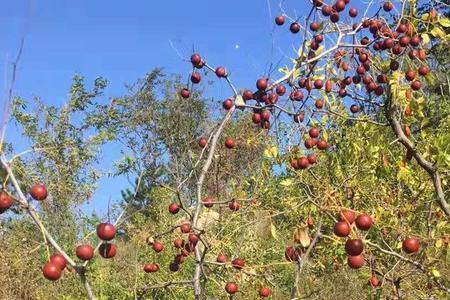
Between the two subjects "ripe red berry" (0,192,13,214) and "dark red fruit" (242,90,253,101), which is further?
"dark red fruit" (242,90,253,101)

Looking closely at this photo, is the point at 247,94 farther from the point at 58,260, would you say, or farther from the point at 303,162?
the point at 58,260

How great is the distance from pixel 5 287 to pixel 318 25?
24.3ft

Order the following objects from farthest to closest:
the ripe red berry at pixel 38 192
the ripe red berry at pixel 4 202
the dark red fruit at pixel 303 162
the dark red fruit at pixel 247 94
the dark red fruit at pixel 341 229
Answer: the dark red fruit at pixel 303 162
the dark red fruit at pixel 247 94
the dark red fruit at pixel 341 229
the ripe red berry at pixel 38 192
the ripe red berry at pixel 4 202

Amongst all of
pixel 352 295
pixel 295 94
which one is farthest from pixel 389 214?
pixel 352 295

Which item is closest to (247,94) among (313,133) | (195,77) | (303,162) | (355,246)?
(195,77)

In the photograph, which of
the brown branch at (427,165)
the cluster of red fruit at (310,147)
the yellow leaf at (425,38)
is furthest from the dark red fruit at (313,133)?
the yellow leaf at (425,38)

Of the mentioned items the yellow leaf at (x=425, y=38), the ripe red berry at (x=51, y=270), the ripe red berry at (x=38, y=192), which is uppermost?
the ripe red berry at (x=38, y=192)

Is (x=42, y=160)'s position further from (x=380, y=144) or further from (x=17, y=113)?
(x=380, y=144)

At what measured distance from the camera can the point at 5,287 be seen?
9227 mm

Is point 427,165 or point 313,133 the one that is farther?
point 313,133

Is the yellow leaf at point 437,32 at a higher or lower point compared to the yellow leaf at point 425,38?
higher

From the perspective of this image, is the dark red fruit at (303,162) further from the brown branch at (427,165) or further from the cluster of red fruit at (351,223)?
the cluster of red fruit at (351,223)

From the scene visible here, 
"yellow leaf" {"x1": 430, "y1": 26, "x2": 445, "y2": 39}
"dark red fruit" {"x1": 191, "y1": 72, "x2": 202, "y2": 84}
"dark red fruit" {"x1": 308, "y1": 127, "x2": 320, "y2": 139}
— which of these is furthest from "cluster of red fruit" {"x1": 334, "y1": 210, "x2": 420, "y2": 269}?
"yellow leaf" {"x1": 430, "y1": 26, "x2": 445, "y2": 39}

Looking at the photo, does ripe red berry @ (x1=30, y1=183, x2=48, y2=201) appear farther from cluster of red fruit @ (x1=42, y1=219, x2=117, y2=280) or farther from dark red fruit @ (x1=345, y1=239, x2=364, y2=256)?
dark red fruit @ (x1=345, y1=239, x2=364, y2=256)
